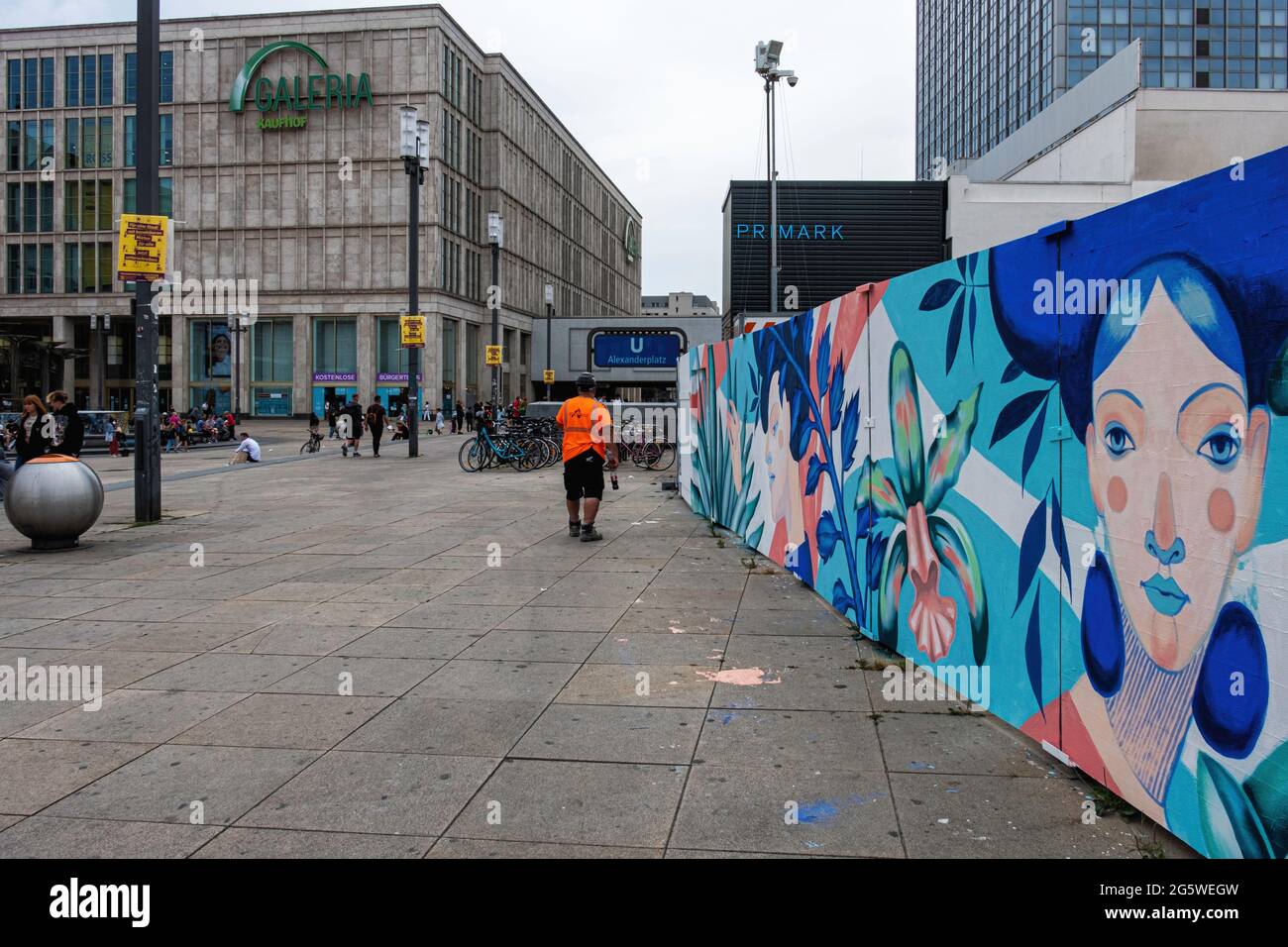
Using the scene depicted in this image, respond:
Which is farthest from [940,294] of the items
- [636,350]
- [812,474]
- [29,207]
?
[29,207]

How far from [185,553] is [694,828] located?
792cm

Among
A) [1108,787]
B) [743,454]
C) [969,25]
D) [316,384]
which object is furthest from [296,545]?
[969,25]

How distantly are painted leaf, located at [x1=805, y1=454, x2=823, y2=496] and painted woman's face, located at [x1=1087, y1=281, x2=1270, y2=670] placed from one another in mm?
3693

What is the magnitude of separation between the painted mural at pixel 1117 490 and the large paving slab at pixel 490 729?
318 millimetres

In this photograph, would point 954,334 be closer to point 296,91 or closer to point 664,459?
point 664,459

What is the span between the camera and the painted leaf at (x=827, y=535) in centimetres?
709

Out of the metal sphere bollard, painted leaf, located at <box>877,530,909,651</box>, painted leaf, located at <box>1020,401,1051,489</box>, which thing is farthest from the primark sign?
painted leaf, located at <box>1020,401,1051,489</box>

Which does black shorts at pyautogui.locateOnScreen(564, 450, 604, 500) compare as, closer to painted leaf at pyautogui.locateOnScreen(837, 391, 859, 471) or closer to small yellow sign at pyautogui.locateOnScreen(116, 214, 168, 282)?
painted leaf at pyautogui.locateOnScreen(837, 391, 859, 471)

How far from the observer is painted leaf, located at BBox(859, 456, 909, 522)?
19.1ft

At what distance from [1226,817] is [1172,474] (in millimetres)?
1043

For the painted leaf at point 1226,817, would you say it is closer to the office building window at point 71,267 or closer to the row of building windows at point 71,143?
the row of building windows at point 71,143

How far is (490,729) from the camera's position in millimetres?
4582

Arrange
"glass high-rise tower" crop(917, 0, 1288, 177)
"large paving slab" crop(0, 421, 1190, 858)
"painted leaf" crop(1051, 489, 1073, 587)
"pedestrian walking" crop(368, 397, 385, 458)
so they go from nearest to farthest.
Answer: "large paving slab" crop(0, 421, 1190, 858) < "painted leaf" crop(1051, 489, 1073, 587) < "pedestrian walking" crop(368, 397, 385, 458) < "glass high-rise tower" crop(917, 0, 1288, 177)
